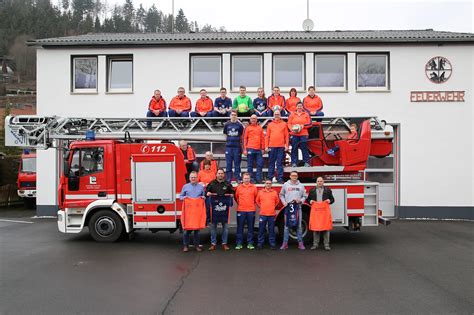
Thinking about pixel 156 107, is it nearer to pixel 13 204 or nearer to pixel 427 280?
pixel 427 280

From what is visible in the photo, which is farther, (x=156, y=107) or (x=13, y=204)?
(x=13, y=204)

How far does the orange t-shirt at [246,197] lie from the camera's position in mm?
11195

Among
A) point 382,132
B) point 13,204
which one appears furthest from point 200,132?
point 13,204

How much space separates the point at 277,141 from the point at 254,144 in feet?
1.87

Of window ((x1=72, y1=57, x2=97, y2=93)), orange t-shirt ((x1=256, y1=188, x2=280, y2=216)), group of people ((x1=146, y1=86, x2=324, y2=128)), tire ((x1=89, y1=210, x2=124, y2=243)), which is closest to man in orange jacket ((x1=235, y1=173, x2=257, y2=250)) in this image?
orange t-shirt ((x1=256, y1=188, x2=280, y2=216))

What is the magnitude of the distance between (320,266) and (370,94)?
33.8 feet

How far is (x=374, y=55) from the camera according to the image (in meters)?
18.3

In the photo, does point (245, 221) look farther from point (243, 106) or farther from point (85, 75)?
point (85, 75)

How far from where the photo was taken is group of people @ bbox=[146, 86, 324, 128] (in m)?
12.9

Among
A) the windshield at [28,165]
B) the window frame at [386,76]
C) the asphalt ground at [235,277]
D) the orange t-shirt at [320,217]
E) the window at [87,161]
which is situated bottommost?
the asphalt ground at [235,277]

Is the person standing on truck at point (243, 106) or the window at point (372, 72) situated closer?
the person standing on truck at point (243, 106)

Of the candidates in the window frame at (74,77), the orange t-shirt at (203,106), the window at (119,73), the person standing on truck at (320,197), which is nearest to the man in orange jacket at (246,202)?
the person standing on truck at (320,197)

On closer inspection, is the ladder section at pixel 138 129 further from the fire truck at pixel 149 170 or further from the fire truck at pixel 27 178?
the fire truck at pixel 27 178

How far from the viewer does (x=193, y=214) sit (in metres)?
10.9
